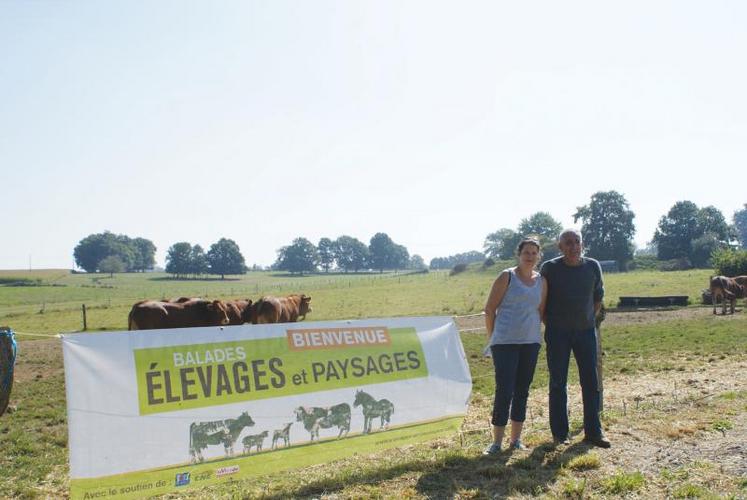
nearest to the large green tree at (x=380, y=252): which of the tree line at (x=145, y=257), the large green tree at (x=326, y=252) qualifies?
the large green tree at (x=326, y=252)

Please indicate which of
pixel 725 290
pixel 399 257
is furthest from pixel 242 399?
pixel 399 257

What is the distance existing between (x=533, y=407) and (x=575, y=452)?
A: 93.8 inches

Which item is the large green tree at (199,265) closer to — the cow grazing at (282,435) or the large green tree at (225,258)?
the large green tree at (225,258)

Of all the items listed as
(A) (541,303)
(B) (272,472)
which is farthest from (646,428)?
(B) (272,472)

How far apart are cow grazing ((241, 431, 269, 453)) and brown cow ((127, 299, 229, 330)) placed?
9.98 m

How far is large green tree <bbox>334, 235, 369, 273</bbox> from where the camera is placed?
137m

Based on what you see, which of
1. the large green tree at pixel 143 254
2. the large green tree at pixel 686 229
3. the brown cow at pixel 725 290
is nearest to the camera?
the brown cow at pixel 725 290

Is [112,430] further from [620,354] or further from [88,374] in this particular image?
[620,354]

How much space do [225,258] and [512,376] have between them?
327 ft

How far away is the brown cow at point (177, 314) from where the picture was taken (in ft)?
45.6

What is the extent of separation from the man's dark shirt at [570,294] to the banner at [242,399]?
4.38ft

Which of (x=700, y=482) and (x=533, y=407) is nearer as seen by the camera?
(x=700, y=482)

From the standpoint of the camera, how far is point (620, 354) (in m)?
12.3

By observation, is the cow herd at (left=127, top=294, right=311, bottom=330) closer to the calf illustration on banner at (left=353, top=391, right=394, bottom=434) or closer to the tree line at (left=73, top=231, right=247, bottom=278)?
the calf illustration on banner at (left=353, top=391, right=394, bottom=434)
